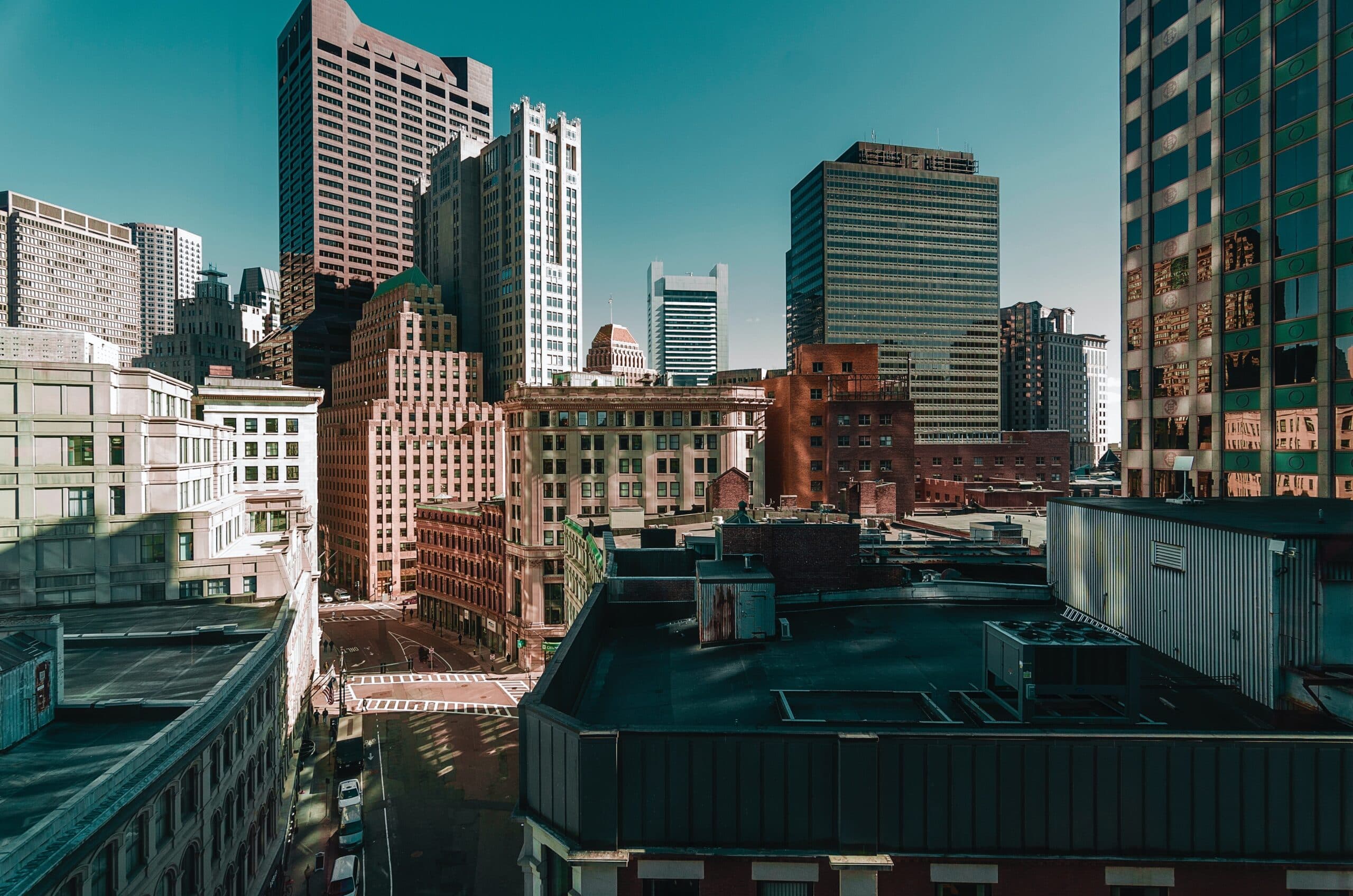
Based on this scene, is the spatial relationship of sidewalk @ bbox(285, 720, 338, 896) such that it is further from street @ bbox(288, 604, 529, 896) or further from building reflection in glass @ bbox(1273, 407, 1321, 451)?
building reflection in glass @ bbox(1273, 407, 1321, 451)

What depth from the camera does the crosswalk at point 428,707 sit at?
6819 centimetres

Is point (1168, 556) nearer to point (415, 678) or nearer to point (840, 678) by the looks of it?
point (840, 678)

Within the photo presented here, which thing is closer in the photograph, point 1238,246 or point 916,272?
point 1238,246

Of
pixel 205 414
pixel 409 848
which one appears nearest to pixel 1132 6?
pixel 409 848

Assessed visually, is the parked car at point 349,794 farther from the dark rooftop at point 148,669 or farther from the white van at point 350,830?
the dark rooftop at point 148,669

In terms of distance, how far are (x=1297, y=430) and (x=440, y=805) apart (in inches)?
2212

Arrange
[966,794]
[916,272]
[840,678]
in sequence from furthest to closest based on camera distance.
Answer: [916,272] < [840,678] < [966,794]

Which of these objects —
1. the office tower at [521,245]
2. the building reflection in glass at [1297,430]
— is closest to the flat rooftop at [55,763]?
the building reflection in glass at [1297,430]

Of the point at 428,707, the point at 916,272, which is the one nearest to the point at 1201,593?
the point at 428,707

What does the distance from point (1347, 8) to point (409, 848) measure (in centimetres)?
6732

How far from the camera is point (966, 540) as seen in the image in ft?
161

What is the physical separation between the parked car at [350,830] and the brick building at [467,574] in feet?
140

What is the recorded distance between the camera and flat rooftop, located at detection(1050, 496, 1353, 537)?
1620cm

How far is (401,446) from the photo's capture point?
5246 inches
